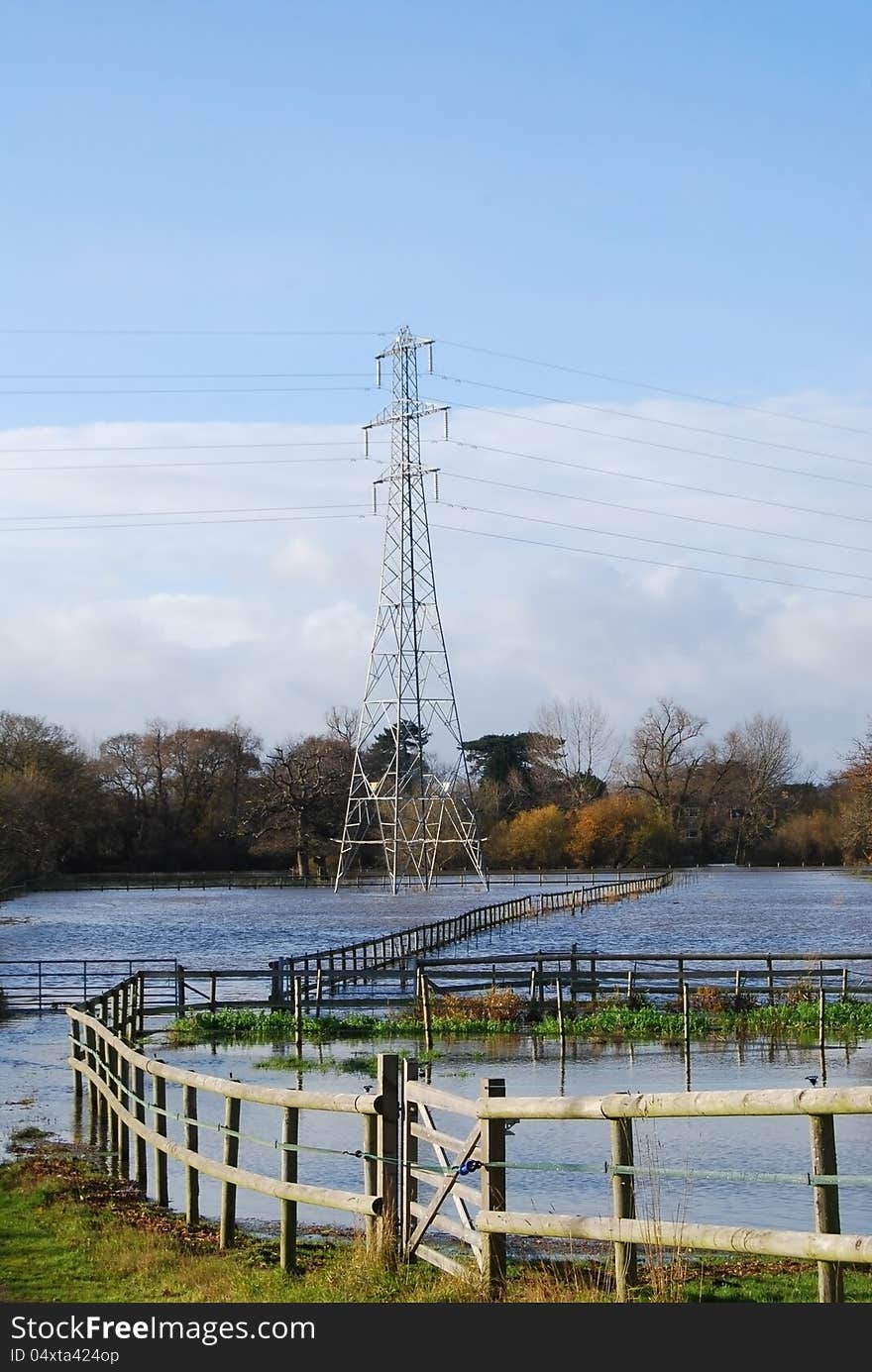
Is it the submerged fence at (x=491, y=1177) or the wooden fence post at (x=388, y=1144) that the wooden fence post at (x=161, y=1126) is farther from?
the wooden fence post at (x=388, y=1144)

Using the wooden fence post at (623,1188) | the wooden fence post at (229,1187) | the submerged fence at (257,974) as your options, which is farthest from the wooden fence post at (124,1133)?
the submerged fence at (257,974)

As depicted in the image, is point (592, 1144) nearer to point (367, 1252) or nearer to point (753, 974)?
point (367, 1252)

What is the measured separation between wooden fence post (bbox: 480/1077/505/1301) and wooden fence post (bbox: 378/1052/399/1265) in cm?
101

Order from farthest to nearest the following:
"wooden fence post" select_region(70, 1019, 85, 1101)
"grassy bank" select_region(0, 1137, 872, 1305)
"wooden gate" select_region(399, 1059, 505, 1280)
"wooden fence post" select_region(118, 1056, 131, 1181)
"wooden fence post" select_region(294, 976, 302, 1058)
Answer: "wooden fence post" select_region(294, 976, 302, 1058), "wooden fence post" select_region(70, 1019, 85, 1101), "wooden fence post" select_region(118, 1056, 131, 1181), "wooden gate" select_region(399, 1059, 505, 1280), "grassy bank" select_region(0, 1137, 872, 1305)

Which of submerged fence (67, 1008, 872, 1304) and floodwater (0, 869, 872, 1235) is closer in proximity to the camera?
submerged fence (67, 1008, 872, 1304)

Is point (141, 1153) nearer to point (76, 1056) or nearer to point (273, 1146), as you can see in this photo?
point (273, 1146)

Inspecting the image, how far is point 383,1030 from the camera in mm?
35656

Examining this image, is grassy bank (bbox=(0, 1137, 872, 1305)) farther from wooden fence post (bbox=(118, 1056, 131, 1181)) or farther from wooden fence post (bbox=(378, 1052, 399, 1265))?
wooden fence post (bbox=(118, 1056, 131, 1181))

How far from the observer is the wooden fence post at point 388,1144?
10922 millimetres

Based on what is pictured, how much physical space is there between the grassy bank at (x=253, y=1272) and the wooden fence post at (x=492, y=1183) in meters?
0.12

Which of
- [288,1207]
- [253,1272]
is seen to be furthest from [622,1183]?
[253,1272]

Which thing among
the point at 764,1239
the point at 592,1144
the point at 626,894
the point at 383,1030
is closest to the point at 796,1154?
the point at 592,1144

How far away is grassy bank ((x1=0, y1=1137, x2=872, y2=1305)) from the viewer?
9734 mm

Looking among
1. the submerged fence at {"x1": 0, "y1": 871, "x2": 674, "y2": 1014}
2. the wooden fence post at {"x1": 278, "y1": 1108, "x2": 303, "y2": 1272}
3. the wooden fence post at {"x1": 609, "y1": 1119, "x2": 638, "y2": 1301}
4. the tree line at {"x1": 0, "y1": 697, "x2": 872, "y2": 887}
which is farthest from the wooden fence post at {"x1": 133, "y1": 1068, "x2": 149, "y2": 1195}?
the tree line at {"x1": 0, "y1": 697, "x2": 872, "y2": 887}
